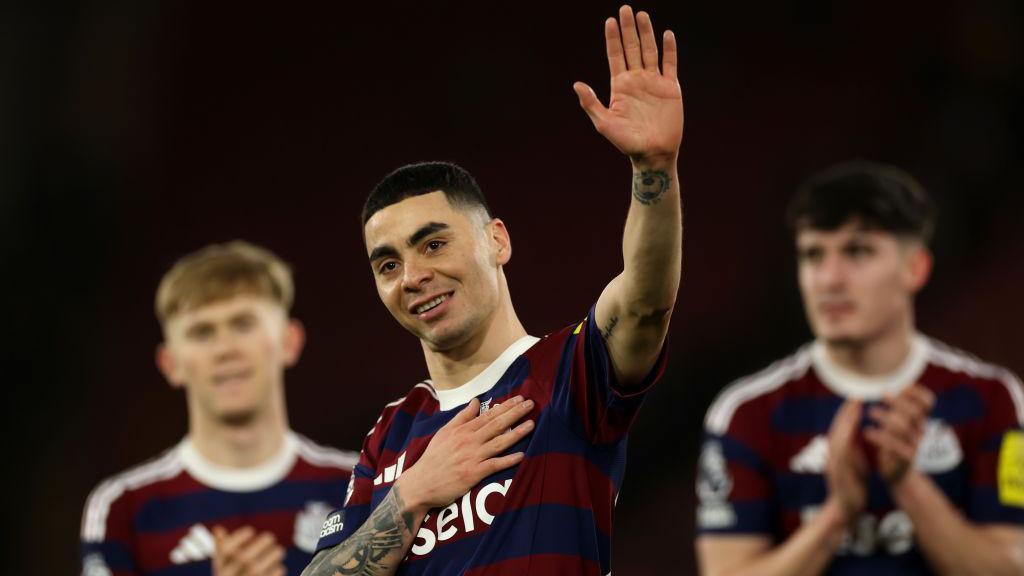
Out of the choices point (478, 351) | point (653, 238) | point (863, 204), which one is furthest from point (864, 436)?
point (653, 238)

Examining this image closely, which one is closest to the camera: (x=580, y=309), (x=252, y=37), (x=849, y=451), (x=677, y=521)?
(x=849, y=451)

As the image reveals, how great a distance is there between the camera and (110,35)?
8.97m

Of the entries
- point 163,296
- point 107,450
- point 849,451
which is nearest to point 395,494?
point 849,451

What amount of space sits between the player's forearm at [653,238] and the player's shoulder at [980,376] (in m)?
2.66

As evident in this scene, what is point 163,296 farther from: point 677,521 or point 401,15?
point 401,15

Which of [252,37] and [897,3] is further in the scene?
[252,37]

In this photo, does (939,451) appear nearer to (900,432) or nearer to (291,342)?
(900,432)

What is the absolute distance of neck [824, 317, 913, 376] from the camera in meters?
4.93

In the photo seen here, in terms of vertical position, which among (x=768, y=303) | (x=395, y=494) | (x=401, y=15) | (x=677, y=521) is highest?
(x=401, y=15)

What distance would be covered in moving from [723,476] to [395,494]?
230cm

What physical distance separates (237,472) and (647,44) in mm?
3050

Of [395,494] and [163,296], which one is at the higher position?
[163,296]

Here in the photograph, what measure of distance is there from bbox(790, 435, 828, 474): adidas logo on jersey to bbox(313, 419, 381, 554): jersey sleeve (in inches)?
84.0

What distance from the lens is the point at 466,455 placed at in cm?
276
